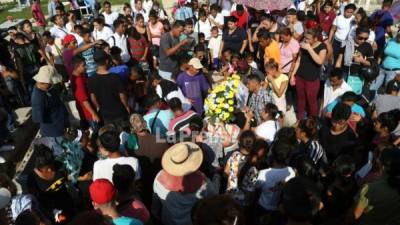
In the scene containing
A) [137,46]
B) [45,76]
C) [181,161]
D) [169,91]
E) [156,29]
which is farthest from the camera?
[156,29]

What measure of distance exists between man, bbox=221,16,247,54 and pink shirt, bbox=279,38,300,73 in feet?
4.44

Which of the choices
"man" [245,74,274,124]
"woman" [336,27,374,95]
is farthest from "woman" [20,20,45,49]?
"woman" [336,27,374,95]

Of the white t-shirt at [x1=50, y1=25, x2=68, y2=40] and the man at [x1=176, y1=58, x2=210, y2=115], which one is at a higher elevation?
the white t-shirt at [x1=50, y1=25, x2=68, y2=40]

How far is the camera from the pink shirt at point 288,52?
6.62m

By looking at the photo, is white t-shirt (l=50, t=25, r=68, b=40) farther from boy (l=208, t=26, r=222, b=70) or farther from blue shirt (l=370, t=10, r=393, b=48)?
blue shirt (l=370, t=10, r=393, b=48)

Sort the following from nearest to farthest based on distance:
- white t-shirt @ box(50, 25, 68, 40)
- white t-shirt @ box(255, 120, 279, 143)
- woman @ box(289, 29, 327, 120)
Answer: white t-shirt @ box(255, 120, 279, 143) < woman @ box(289, 29, 327, 120) < white t-shirt @ box(50, 25, 68, 40)

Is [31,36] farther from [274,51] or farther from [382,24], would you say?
[382,24]

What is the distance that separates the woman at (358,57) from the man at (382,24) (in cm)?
186

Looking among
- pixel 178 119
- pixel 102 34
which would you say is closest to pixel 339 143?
pixel 178 119

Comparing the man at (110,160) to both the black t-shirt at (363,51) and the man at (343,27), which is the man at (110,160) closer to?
the black t-shirt at (363,51)

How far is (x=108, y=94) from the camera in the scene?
17.3 feet

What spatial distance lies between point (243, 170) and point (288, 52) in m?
3.53

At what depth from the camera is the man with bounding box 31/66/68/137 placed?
467 cm

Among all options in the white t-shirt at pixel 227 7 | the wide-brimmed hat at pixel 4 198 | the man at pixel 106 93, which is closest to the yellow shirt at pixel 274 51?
the man at pixel 106 93
